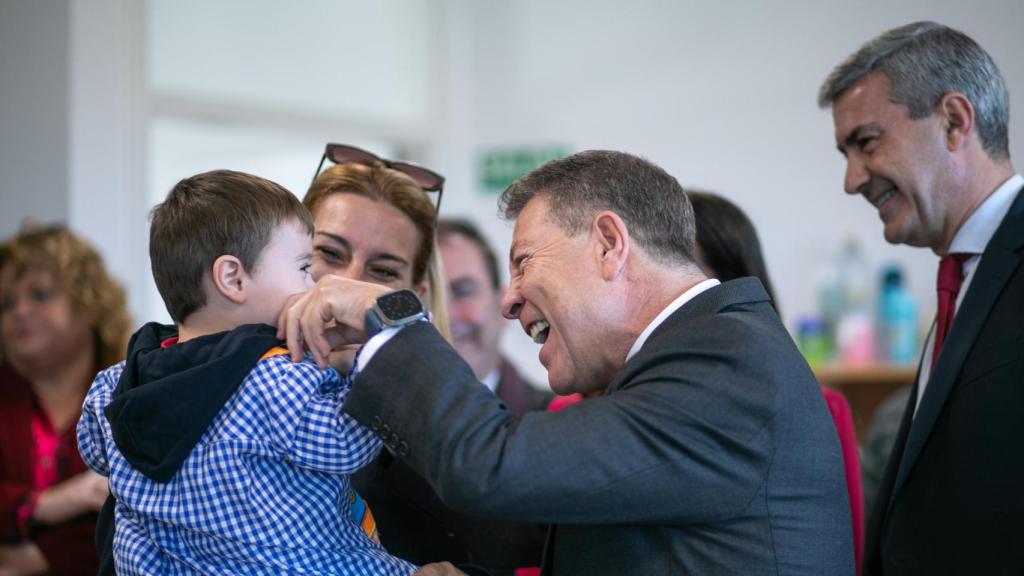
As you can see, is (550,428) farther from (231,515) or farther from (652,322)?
(231,515)

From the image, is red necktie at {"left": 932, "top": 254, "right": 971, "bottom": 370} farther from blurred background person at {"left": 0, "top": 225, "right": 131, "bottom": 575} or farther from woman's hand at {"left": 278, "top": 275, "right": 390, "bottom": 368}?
blurred background person at {"left": 0, "top": 225, "right": 131, "bottom": 575}

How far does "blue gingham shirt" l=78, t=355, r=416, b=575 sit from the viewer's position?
142 cm

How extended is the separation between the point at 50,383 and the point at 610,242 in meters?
2.29

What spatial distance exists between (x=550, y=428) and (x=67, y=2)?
3906mm

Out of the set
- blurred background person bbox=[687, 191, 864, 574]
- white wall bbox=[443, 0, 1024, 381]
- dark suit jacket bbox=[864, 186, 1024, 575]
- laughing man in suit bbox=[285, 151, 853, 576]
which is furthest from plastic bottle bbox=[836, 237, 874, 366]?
laughing man in suit bbox=[285, 151, 853, 576]

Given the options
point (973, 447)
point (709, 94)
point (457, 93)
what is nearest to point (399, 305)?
point (973, 447)

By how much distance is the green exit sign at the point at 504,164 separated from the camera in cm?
595

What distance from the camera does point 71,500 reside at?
2816mm

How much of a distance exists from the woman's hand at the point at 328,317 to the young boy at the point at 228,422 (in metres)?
0.03

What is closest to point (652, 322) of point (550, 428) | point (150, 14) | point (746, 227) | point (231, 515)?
point (550, 428)

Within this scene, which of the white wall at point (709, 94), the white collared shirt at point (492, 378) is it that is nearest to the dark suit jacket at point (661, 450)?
the white collared shirt at point (492, 378)

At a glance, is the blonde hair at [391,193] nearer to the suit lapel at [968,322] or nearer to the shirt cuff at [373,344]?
the shirt cuff at [373,344]

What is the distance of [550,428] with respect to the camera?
4.17 feet

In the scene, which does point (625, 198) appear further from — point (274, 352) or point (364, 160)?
point (364, 160)
